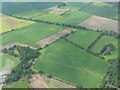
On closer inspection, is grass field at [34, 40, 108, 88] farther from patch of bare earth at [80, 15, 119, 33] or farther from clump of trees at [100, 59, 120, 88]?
patch of bare earth at [80, 15, 119, 33]

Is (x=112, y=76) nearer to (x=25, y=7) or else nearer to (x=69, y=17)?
(x=69, y=17)

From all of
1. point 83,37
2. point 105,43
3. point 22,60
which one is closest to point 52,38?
point 83,37

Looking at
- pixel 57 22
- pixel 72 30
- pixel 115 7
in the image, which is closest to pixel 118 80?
pixel 72 30

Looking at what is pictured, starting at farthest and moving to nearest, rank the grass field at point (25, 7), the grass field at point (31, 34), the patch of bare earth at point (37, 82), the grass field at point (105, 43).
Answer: the grass field at point (25, 7), the grass field at point (31, 34), the grass field at point (105, 43), the patch of bare earth at point (37, 82)

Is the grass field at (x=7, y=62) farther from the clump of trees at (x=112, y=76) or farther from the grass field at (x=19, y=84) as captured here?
the clump of trees at (x=112, y=76)

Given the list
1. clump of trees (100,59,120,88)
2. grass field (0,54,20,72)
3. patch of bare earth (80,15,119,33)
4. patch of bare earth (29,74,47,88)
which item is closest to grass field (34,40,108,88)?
clump of trees (100,59,120,88)

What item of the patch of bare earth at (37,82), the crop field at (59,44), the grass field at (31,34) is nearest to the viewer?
the patch of bare earth at (37,82)

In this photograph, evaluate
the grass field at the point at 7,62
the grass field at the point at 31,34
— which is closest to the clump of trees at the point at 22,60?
the grass field at the point at 7,62
